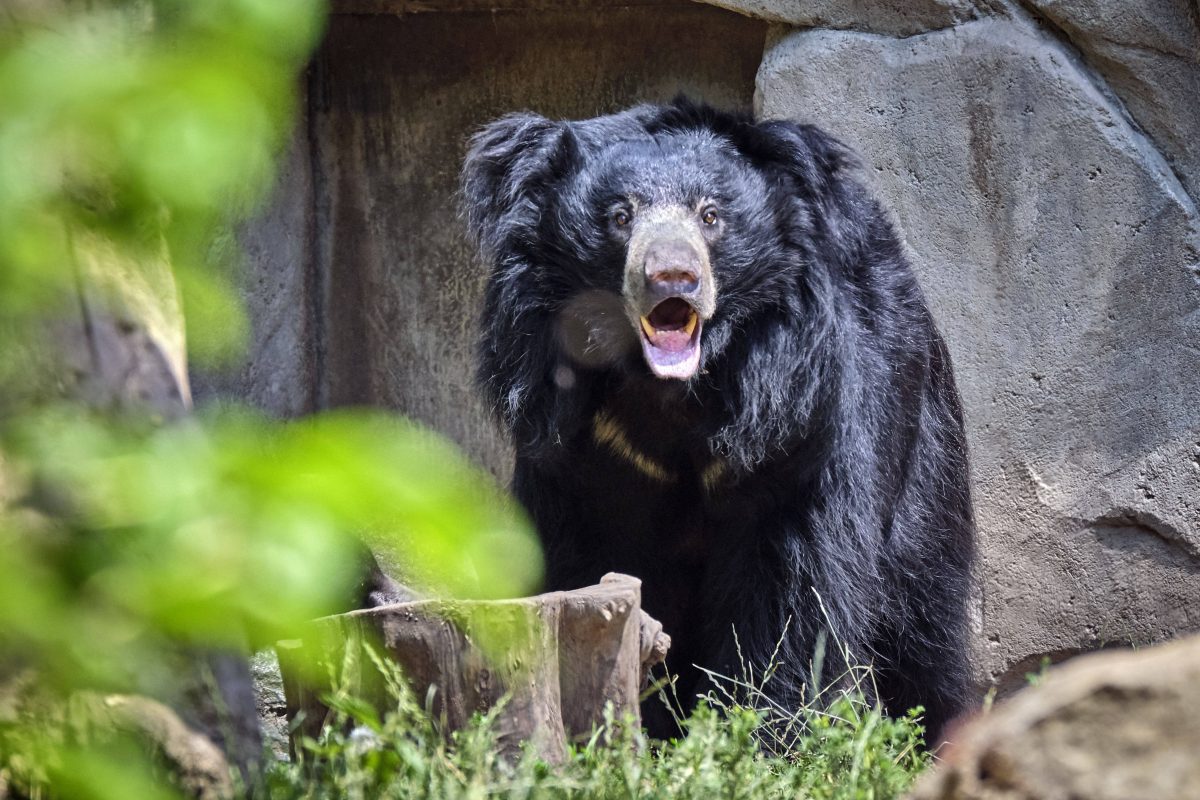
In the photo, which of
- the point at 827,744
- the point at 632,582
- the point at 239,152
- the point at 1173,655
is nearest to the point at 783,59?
the point at 632,582

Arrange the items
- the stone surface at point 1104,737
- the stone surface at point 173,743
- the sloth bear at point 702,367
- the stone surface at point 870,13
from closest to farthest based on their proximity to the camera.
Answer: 1. the stone surface at point 1104,737
2. the stone surface at point 173,743
3. the sloth bear at point 702,367
4. the stone surface at point 870,13

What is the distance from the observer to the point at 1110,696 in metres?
1.55

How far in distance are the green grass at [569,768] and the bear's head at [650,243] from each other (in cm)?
158

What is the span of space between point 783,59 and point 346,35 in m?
2.20

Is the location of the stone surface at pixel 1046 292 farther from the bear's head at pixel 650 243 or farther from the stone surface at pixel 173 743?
the stone surface at pixel 173 743

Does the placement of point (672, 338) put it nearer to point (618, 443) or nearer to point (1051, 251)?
point (618, 443)

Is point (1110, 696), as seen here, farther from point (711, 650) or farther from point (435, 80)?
point (435, 80)

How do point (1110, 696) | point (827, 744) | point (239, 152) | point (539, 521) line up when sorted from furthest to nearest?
point (539, 521), point (827, 744), point (1110, 696), point (239, 152)

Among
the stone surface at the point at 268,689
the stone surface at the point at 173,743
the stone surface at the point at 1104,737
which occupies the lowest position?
the stone surface at the point at 268,689

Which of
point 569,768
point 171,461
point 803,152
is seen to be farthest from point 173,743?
point 803,152

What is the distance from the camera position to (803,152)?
436cm

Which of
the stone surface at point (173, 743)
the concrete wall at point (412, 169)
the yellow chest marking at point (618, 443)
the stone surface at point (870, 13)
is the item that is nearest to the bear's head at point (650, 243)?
the yellow chest marking at point (618, 443)

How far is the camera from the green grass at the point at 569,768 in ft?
7.81

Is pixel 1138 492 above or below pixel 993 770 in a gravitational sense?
below
